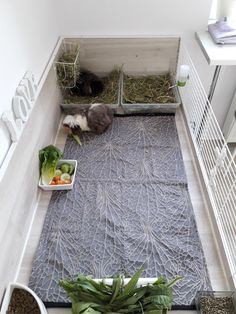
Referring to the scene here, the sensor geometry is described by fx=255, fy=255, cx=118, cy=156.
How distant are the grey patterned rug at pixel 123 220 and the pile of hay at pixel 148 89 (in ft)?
0.75

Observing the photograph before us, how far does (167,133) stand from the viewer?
4.10 ft

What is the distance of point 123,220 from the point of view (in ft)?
3.00

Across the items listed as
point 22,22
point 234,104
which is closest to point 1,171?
point 22,22

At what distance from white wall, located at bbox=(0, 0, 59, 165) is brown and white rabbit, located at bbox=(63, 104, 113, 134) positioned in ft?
0.85

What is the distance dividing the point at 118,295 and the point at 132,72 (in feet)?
4.00

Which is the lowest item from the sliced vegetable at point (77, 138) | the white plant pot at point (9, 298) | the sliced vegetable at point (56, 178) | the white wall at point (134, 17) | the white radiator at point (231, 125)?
the white radiator at point (231, 125)

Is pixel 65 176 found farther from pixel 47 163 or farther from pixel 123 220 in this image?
pixel 123 220

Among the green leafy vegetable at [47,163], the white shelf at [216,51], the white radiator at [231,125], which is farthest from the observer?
the white radiator at [231,125]

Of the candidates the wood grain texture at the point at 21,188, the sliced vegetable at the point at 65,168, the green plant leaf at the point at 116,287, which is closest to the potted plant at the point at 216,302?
the green plant leaf at the point at 116,287

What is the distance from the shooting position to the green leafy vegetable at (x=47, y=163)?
1021mm

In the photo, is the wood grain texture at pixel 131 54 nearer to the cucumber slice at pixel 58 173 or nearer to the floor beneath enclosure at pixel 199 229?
the floor beneath enclosure at pixel 199 229

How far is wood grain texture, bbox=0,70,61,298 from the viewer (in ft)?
2.40

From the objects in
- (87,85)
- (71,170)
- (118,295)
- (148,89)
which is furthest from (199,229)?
(87,85)

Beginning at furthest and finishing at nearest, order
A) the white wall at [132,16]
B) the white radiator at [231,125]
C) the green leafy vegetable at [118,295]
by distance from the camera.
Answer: the white radiator at [231,125], the white wall at [132,16], the green leafy vegetable at [118,295]
